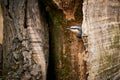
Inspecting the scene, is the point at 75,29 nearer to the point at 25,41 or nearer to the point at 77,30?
the point at 77,30

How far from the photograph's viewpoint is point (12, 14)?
5250mm

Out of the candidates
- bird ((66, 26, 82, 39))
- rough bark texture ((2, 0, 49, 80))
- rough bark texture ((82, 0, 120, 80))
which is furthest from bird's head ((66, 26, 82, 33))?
rough bark texture ((2, 0, 49, 80))

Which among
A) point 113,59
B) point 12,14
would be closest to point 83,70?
point 113,59

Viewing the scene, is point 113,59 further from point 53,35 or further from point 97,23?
point 53,35

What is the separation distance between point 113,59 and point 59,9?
0.88m

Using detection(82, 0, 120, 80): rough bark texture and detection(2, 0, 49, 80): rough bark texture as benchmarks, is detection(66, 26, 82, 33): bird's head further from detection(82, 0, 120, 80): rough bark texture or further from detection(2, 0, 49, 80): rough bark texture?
detection(2, 0, 49, 80): rough bark texture

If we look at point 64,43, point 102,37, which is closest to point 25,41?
point 64,43

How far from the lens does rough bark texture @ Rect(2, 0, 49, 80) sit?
5059 millimetres

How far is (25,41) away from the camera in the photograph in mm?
5113

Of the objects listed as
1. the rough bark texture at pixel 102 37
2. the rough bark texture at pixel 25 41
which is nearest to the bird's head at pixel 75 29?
the rough bark texture at pixel 102 37

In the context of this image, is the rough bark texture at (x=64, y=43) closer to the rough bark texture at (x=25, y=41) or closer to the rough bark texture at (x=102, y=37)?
the rough bark texture at (x=25, y=41)

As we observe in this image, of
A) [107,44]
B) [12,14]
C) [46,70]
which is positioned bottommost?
[46,70]

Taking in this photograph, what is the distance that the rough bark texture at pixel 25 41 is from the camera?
506 centimetres

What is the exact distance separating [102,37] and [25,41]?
95 cm
